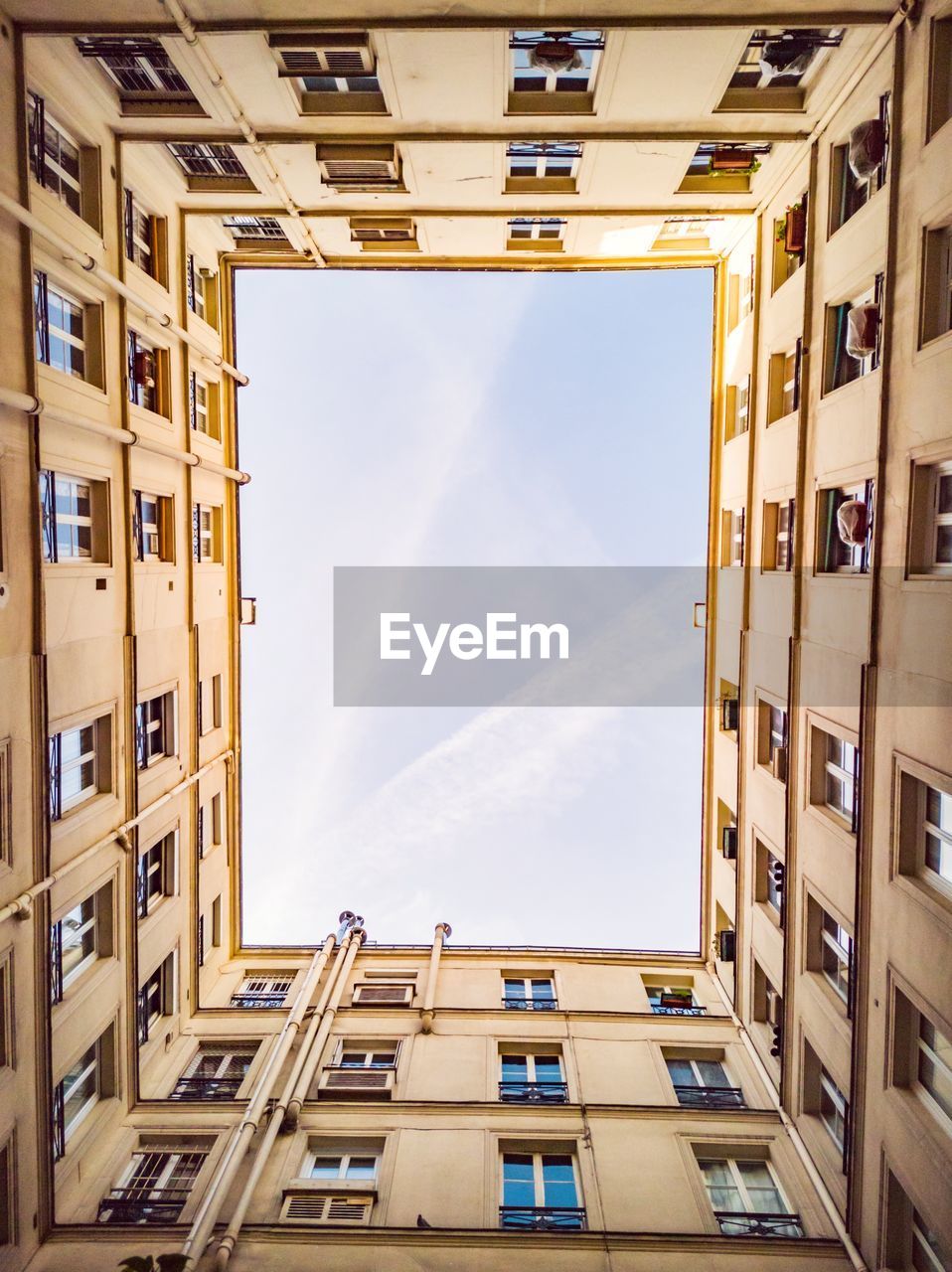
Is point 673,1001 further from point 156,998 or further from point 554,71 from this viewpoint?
point 554,71

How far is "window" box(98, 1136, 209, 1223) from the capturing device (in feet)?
45.5

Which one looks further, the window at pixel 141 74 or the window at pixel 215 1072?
the window at pixel 215 1072

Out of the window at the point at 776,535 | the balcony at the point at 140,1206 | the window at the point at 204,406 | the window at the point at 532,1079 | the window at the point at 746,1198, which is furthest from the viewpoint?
the window at the point at 204,406

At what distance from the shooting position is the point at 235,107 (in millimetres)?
15250

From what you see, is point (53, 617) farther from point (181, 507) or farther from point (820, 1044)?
point (820, 1044)

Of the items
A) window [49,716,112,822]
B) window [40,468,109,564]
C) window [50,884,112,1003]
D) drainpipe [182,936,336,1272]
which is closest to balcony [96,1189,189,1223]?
drainpipe [182,936,336,1272]

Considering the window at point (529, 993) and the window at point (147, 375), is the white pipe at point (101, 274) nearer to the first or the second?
the window at point (147, 375)

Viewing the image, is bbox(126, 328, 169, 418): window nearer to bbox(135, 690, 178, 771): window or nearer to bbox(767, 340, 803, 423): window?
bbox(135, 690, 178, 771): window

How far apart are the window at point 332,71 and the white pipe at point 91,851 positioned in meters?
16.3

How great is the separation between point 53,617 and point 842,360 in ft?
55.1

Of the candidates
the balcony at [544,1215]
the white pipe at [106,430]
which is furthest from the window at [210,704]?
the balcony at [544,1215]

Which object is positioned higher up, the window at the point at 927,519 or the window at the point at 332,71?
the window at the point at 332,71

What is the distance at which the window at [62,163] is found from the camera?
44.3 ft

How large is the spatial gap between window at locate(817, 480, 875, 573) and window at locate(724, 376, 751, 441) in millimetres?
6274
